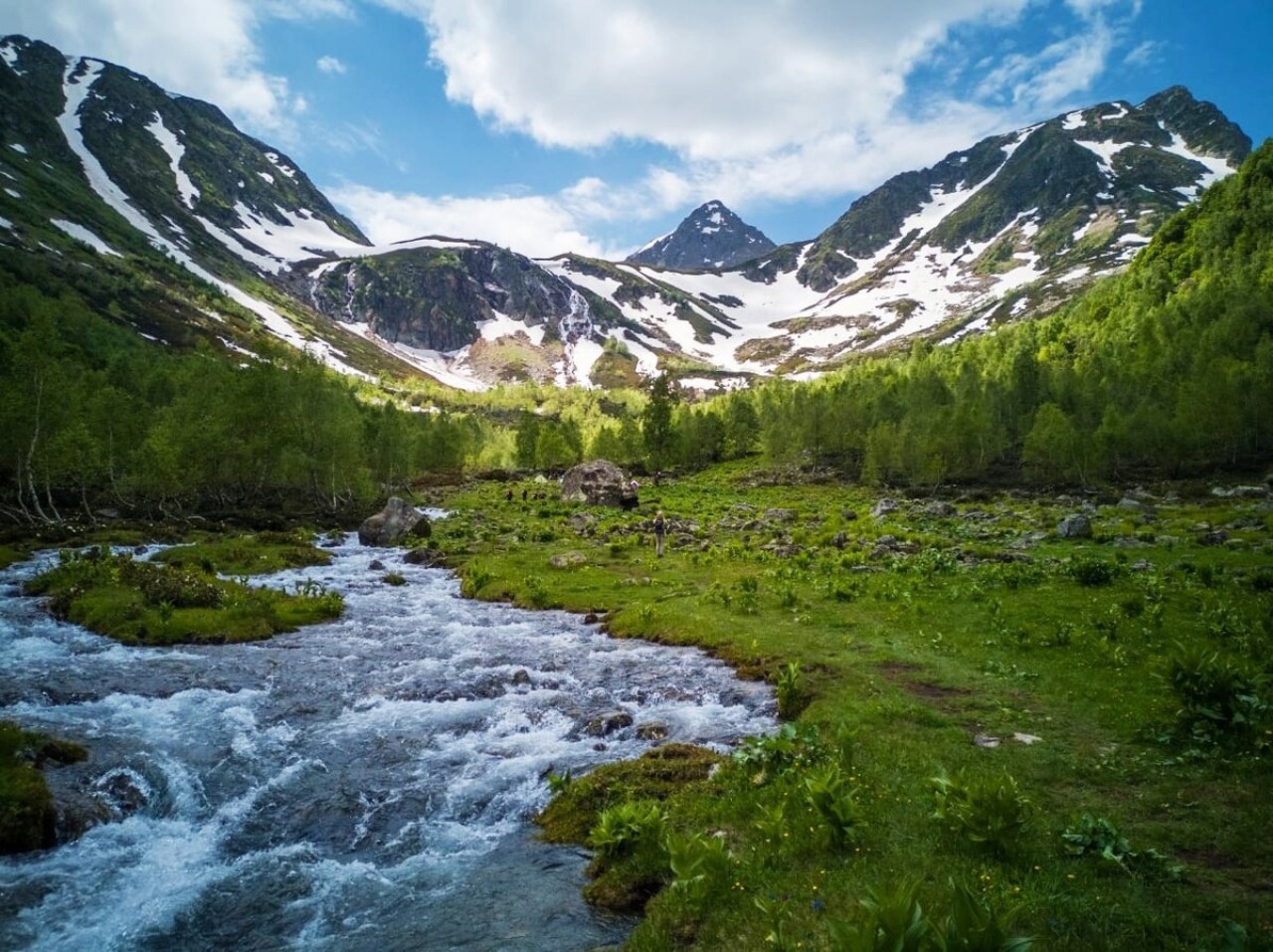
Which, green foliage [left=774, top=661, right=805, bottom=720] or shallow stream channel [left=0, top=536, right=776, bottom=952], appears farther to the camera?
green foliage [left=774, top=661, right=805, bottom=720]

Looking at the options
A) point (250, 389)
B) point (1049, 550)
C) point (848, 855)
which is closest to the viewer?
point (848, 855)

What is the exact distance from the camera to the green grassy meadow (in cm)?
735

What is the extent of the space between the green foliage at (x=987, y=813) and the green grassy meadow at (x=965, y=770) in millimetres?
36

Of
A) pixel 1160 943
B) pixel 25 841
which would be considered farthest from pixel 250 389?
pixel 1160 943

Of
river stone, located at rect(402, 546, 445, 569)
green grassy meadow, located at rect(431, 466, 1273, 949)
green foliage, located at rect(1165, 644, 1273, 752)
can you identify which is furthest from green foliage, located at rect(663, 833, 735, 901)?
river stone, located at rect(402, 546, 445, 569)

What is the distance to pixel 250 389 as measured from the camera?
63.6 metres

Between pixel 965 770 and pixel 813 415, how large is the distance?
354 feet

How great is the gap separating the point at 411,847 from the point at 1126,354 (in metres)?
122

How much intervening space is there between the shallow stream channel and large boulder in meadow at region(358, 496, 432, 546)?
998 inches

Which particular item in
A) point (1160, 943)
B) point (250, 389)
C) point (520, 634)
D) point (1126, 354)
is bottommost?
point (520, 634)

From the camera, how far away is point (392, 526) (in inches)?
2042

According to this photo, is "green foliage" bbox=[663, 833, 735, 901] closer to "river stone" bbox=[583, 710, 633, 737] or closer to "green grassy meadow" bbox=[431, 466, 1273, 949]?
"green grassy meadow" bbox=[431, 466, 1273, 949]

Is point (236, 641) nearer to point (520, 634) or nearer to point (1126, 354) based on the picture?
point (520, 634)

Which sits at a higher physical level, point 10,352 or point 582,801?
point 10,352
